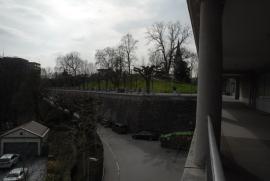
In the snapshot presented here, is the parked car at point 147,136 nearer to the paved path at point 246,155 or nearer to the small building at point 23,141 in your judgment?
the small building at point 23,141

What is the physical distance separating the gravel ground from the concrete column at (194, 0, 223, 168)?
50.2ft

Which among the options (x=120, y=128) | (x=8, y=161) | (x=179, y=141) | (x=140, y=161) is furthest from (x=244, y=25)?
(x=8, y=161)

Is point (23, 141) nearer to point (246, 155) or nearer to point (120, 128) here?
point (120, 128)

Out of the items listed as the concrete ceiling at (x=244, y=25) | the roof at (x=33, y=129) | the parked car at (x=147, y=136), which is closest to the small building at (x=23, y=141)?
the roof at (x=33, y=129)

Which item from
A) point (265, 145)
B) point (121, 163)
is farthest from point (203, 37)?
point (121, 163)

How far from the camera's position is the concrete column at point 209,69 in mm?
5750

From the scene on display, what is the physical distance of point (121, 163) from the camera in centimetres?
1861

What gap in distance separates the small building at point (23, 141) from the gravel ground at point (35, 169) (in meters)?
1.52

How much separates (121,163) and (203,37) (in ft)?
46.4

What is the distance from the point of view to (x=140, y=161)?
62.0 ft

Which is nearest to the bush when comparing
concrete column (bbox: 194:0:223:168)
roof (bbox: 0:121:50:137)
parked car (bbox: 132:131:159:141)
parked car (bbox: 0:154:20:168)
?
parked car (bbox: 132:131:159:141)

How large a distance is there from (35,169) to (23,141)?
7.21 meters

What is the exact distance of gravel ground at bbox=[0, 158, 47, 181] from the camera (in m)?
20.4

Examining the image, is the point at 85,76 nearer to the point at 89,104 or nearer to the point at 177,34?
the point at 177,34
